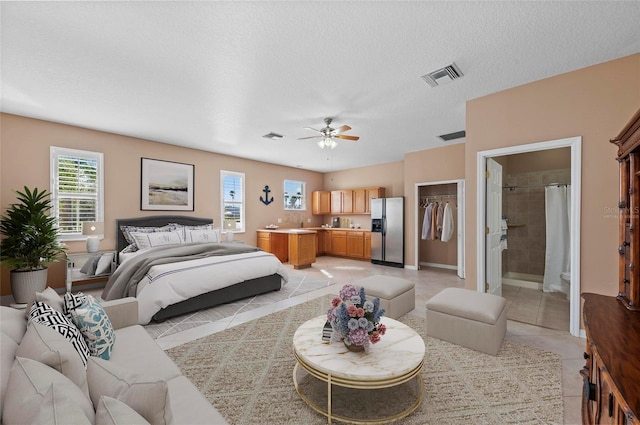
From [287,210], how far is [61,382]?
23.6 feet

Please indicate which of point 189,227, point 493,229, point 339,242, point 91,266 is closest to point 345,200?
point 339,242

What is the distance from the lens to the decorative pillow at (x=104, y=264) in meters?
4.42

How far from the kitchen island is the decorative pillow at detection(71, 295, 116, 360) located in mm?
4625

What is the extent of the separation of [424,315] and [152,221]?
4.95 metres

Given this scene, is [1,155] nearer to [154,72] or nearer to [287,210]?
[154,72]

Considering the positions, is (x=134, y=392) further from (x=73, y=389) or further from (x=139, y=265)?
(x=139, y=265)

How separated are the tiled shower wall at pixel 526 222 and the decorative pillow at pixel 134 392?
18.7 feet

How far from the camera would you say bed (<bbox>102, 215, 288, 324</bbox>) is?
10.4 ft

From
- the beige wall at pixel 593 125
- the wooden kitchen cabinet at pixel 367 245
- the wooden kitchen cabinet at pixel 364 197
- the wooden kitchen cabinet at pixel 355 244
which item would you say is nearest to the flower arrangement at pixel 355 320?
the beige wall at pixel 593 125

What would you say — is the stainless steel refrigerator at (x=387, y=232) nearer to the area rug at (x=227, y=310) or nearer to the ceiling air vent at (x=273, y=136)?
the area rug at (x=227, y=310)

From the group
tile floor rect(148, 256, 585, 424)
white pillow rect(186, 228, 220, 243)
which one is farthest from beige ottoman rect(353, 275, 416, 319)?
white pillow rect(186, 228, 220, 243)

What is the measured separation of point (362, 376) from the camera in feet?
5.14

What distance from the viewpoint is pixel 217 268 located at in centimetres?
366

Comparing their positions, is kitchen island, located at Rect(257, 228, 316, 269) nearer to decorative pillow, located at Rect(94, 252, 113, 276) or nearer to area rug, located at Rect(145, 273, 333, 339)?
area rug, located at Rect(145, 273, 333, 339)
